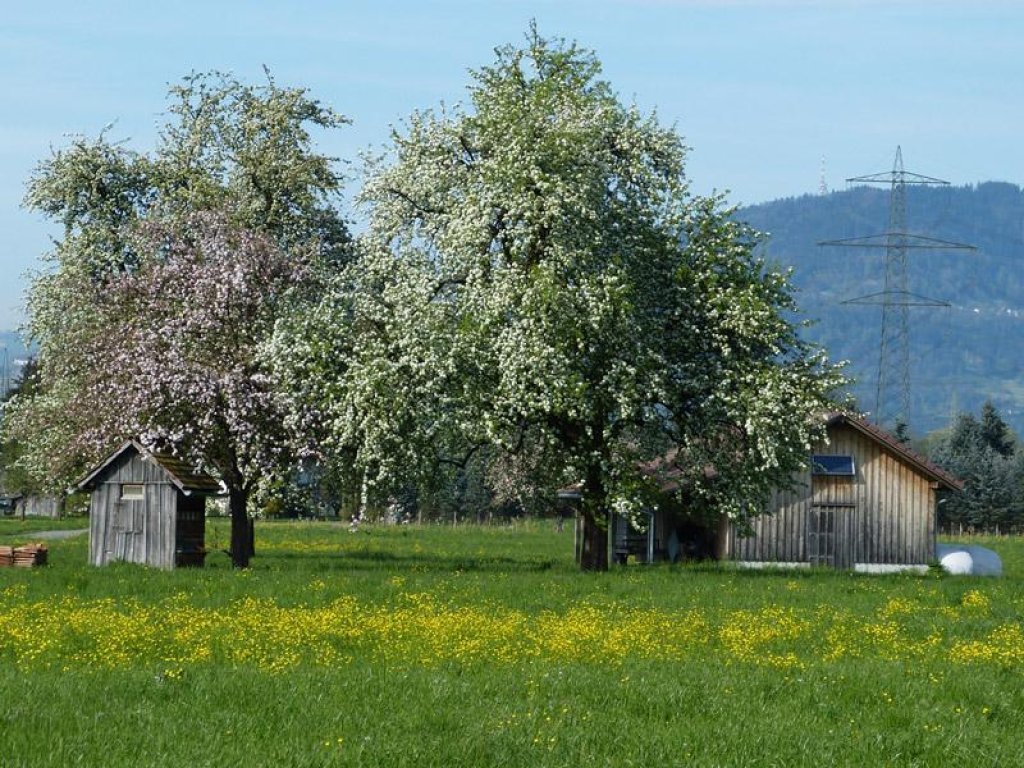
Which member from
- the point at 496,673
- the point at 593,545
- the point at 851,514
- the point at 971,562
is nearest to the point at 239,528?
the point at 593,545

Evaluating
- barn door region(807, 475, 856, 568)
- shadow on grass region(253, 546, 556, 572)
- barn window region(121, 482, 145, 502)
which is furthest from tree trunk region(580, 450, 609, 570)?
barn door region(807, 475, 856, 568)

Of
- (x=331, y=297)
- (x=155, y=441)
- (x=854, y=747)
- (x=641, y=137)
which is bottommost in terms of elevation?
(x=854, y=747)

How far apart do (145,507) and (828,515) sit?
27118 millimetres

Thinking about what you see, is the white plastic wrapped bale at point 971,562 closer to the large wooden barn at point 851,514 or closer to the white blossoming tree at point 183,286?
the large wooden barn at point 851,514

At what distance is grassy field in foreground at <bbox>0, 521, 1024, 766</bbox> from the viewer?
14.8 metres

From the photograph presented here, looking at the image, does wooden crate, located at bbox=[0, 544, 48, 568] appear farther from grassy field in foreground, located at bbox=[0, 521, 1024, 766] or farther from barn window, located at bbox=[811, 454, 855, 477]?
barn window, located at bbox=[811, 454, 855, 477]

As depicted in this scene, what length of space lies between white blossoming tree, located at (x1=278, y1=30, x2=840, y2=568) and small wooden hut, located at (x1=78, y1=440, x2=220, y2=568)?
190 inches

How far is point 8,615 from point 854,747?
56.7ft

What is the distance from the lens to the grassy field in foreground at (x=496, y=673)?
48.4ft

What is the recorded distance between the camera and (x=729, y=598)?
35.6 m

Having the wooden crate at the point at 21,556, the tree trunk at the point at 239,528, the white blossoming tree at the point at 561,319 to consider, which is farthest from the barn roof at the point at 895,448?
the wooden crate at the point at 21,556

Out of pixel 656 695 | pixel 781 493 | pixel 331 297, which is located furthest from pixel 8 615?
pixel 781 493

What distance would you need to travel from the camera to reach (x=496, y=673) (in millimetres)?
19953

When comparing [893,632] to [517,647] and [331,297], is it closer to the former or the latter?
[517,647]
